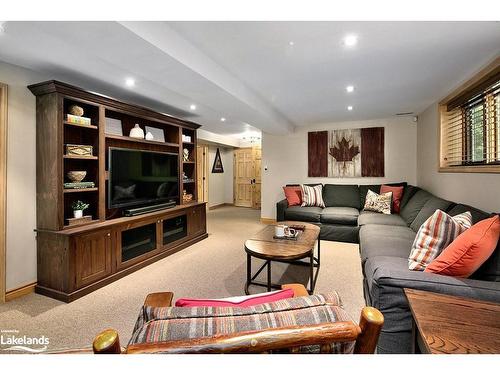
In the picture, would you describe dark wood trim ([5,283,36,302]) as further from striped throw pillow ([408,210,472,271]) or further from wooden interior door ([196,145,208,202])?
wooden interior door ([196,145,208,202])

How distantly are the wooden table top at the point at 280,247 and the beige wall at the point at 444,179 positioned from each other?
162 cm

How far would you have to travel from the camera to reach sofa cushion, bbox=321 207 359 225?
4031mm

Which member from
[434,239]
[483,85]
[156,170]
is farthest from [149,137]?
[483,85]

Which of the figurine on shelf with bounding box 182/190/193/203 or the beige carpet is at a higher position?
the figurine on shelf with bounding box 182/190/193/203

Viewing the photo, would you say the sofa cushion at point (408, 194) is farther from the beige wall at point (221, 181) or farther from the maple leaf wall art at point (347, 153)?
the beige wall at point (221, 181)

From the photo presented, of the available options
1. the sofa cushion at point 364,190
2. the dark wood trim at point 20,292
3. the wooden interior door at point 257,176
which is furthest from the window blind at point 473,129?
the wooden interior door at point 257,176

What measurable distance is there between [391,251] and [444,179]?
1919mm

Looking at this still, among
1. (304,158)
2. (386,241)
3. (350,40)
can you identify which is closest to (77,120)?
(350,40)

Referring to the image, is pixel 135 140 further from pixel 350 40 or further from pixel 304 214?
pixel 304 214

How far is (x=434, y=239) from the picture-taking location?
5.53 feet

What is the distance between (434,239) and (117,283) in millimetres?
2904

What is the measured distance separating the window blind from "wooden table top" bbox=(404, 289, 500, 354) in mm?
1811

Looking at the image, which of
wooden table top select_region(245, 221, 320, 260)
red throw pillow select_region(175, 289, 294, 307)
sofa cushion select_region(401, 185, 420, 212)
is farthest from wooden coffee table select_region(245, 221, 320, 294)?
sofa cushion select_region(401, 185, 420, 212)

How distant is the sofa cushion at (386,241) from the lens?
7.05 ft
